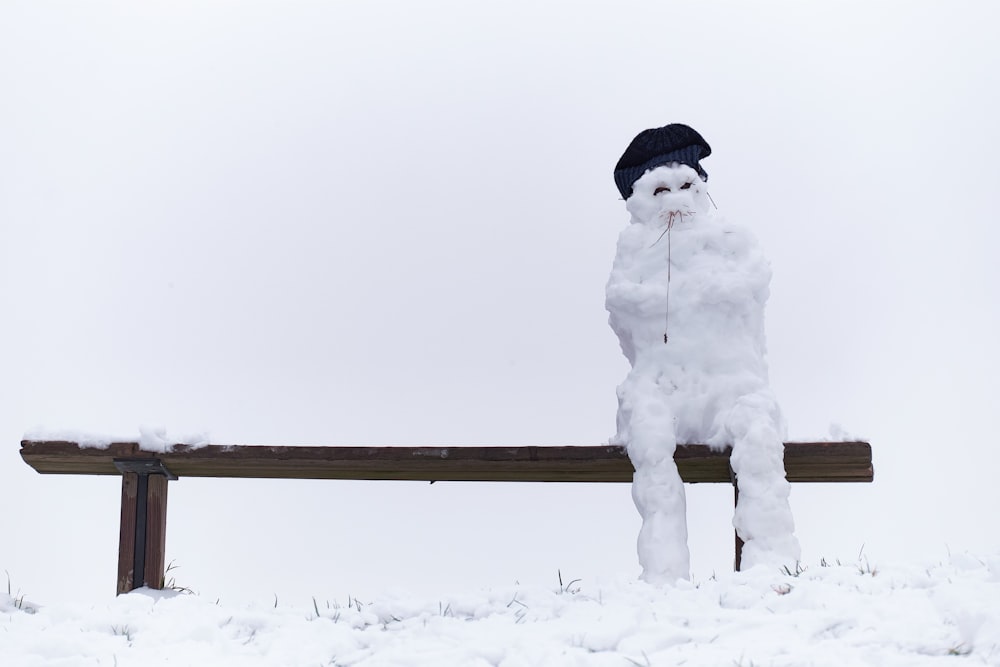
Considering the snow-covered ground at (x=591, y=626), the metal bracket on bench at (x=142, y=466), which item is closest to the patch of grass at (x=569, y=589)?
the snow-covered ground at (x=591, y=626)

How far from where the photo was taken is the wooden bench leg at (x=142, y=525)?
7.64 metres

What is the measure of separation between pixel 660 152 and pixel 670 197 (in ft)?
1.56

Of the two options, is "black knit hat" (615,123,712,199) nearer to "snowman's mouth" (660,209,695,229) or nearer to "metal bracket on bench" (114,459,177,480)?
"snowman's mouth" (660,209,695,229)

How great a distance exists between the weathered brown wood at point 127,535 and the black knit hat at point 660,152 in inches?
173

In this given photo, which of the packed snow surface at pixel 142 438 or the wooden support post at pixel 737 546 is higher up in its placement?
the packed snow surface at pixel 142 438

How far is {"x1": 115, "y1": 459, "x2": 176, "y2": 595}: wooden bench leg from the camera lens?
25.1 feet

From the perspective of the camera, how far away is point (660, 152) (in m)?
8.16

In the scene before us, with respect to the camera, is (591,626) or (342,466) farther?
(342,466)

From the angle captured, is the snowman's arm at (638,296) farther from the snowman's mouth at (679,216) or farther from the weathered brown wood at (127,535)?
the weathered brown wood at (127,535)

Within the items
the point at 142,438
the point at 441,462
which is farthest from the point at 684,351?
the point at 142,438

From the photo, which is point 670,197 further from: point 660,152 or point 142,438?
point 142,438

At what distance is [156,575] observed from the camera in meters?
7.63

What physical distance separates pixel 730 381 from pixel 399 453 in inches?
94.3

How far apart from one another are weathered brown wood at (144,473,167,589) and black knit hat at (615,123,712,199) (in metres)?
4.25
